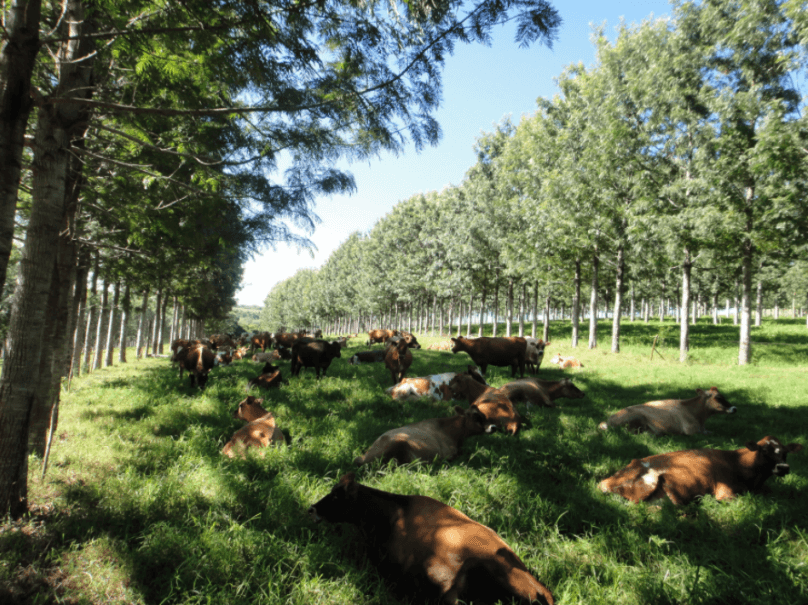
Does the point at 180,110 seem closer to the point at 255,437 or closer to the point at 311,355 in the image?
the point at 255,437

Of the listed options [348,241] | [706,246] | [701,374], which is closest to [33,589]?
[701,374]

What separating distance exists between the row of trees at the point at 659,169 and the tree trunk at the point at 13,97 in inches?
706

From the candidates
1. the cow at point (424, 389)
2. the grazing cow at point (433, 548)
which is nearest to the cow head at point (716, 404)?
the cow at point (424, 389)

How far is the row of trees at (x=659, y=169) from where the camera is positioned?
13.9 metres

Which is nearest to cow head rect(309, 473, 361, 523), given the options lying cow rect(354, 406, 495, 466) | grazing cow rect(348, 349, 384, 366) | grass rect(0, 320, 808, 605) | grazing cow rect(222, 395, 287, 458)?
grass rect(0, 320, 808, 605)

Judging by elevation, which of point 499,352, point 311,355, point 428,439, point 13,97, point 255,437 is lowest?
point 255,437

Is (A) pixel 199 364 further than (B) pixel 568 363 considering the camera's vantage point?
No

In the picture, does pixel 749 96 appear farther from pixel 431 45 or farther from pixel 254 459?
pixel 254 459

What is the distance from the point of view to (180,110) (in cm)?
328

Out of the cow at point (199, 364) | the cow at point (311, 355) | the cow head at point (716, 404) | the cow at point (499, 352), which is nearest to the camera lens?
the cow head at point (716, 404)

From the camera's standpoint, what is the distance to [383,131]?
15.5 ft

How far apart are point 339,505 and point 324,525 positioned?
10.5 inches

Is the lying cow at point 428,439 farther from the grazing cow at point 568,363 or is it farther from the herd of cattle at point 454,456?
the grazing cow at point 568,363

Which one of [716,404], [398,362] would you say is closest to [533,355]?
[398,362]
